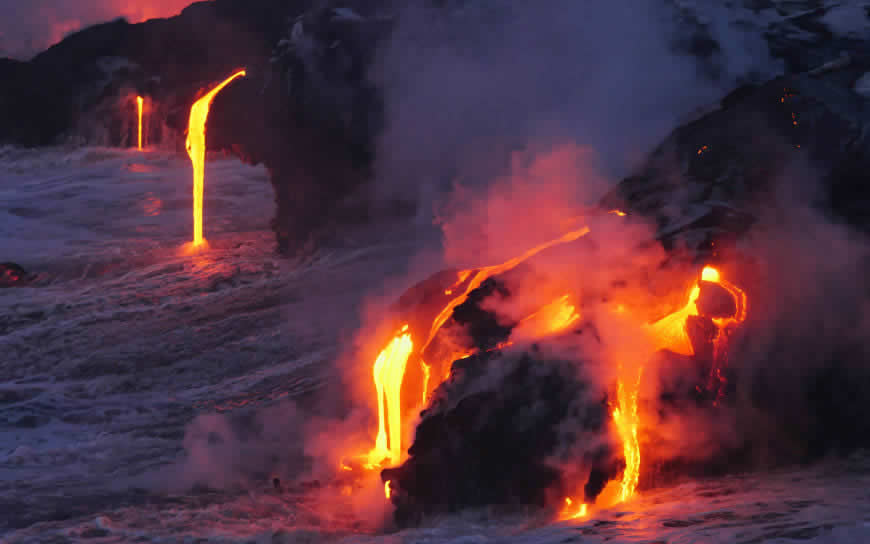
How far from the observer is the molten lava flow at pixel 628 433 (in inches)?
154

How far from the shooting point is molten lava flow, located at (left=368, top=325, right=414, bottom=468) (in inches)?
195

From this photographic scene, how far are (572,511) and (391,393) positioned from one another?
1.49 meters

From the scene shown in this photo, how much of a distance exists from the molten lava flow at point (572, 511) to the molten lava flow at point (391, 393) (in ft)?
4.30

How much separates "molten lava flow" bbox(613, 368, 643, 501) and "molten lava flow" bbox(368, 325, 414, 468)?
4.48 ft

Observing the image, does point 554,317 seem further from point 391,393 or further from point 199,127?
point 199,127

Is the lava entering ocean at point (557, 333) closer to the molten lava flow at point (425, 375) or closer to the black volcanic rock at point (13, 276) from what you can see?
the molten lava flow at point (425, 375)

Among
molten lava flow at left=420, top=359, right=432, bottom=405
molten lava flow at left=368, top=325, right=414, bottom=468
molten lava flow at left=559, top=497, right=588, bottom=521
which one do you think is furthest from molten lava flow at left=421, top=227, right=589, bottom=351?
molten lava flow at left=559, top=497, right=588, bottom=521

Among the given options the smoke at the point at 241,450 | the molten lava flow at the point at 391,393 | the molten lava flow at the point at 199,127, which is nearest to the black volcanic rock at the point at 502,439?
the molten lava flow at the point at 391,393

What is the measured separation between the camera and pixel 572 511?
3.81m

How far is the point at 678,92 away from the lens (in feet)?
18.2

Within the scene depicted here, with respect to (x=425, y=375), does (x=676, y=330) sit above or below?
above

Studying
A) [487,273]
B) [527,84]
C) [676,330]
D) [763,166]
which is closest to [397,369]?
[487,273]

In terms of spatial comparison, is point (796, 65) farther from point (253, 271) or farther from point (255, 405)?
point (253, 271)

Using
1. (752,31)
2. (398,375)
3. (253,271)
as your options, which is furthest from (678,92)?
(253,271)
